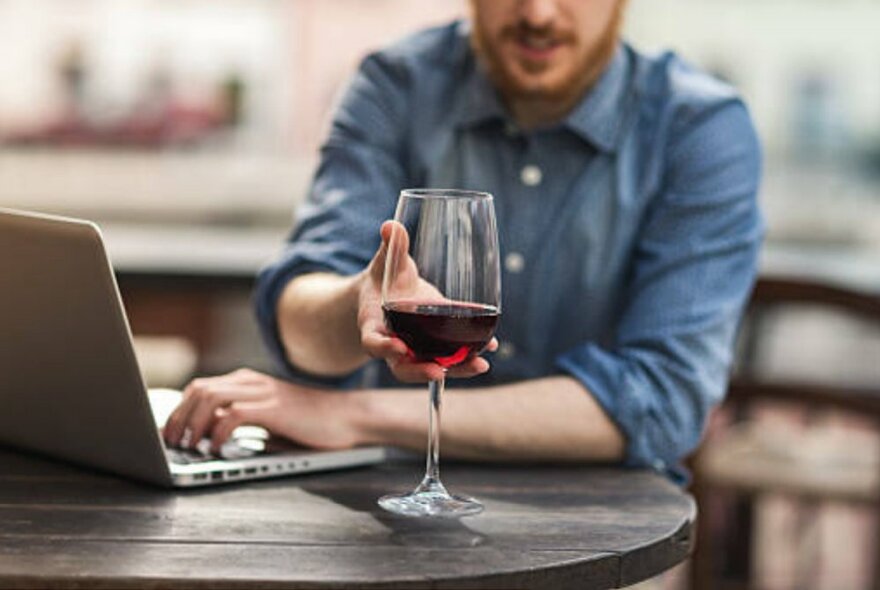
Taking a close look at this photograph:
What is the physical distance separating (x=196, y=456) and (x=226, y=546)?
0.27 metres

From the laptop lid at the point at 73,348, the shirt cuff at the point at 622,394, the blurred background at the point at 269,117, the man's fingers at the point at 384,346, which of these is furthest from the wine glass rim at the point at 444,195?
the blurred background at the point at 269,117

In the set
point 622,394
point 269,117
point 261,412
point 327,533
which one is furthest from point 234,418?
point 269,117

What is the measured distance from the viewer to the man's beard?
1.92 m

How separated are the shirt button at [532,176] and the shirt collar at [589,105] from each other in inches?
2.4

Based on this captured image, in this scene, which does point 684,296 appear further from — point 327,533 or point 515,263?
point 327,533

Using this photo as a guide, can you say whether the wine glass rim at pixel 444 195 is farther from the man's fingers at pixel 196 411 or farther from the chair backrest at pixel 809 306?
the chair backrest at pixel 809 306

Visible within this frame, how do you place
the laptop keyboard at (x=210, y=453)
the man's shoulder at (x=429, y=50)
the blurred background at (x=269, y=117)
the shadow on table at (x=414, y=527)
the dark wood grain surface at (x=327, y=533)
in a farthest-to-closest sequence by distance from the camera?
the blurred background at (x=269, y=117)
the man's shoulder at (x=429, y=50)
the laptop keyboard at (x=210, y=453)
the shadow on table at (x=414, y=527)
the dark wood grain surface at (x=327, y=533)

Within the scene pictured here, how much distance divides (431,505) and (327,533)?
0.39ft

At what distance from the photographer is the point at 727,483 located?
132 inches

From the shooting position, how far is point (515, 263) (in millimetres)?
2008

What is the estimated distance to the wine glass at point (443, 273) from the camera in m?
1.33

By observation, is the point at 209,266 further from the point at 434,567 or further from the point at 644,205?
the point at 434,567

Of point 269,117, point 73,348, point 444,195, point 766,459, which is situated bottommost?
point 766,459

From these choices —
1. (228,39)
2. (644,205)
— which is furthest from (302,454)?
(228,39)
